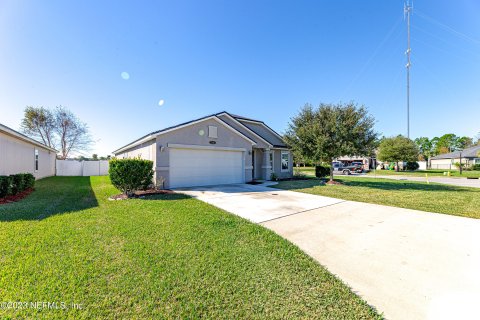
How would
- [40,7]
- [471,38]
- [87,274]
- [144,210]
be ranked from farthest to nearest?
[471,38] < [40,7] < [144,210] < [87,274]

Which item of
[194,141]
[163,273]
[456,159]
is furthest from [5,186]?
[456,159]

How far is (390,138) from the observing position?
32688 millimetres

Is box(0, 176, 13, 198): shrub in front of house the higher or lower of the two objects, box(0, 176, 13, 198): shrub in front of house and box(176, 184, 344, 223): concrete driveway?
the higher

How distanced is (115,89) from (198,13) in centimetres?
818

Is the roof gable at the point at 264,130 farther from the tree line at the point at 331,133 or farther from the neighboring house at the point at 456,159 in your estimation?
the neighboring house at the point at 456,159

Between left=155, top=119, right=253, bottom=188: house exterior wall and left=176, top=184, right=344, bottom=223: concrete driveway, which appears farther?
left=155, top=119, right=253, bottom=188: house exterior wall

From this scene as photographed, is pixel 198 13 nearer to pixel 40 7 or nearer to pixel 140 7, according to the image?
pixel 140 7

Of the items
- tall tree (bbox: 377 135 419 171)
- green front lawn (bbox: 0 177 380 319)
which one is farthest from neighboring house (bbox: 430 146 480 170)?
green front lawn (bbox: 0 177 380 319)

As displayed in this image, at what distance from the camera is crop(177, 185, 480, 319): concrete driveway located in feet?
7.84

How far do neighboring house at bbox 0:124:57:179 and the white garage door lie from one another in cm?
751

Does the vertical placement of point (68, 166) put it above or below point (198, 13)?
below

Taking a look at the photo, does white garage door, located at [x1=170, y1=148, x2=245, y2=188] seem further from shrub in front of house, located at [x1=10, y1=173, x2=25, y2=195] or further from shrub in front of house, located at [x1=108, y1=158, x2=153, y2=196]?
shrub in front of house, located at [x1=10, y1=173, x2=25, y2=195]

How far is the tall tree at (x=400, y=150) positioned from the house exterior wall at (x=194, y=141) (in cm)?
2913

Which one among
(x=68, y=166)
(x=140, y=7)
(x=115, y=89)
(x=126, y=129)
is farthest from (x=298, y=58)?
(x=68, y=166)
